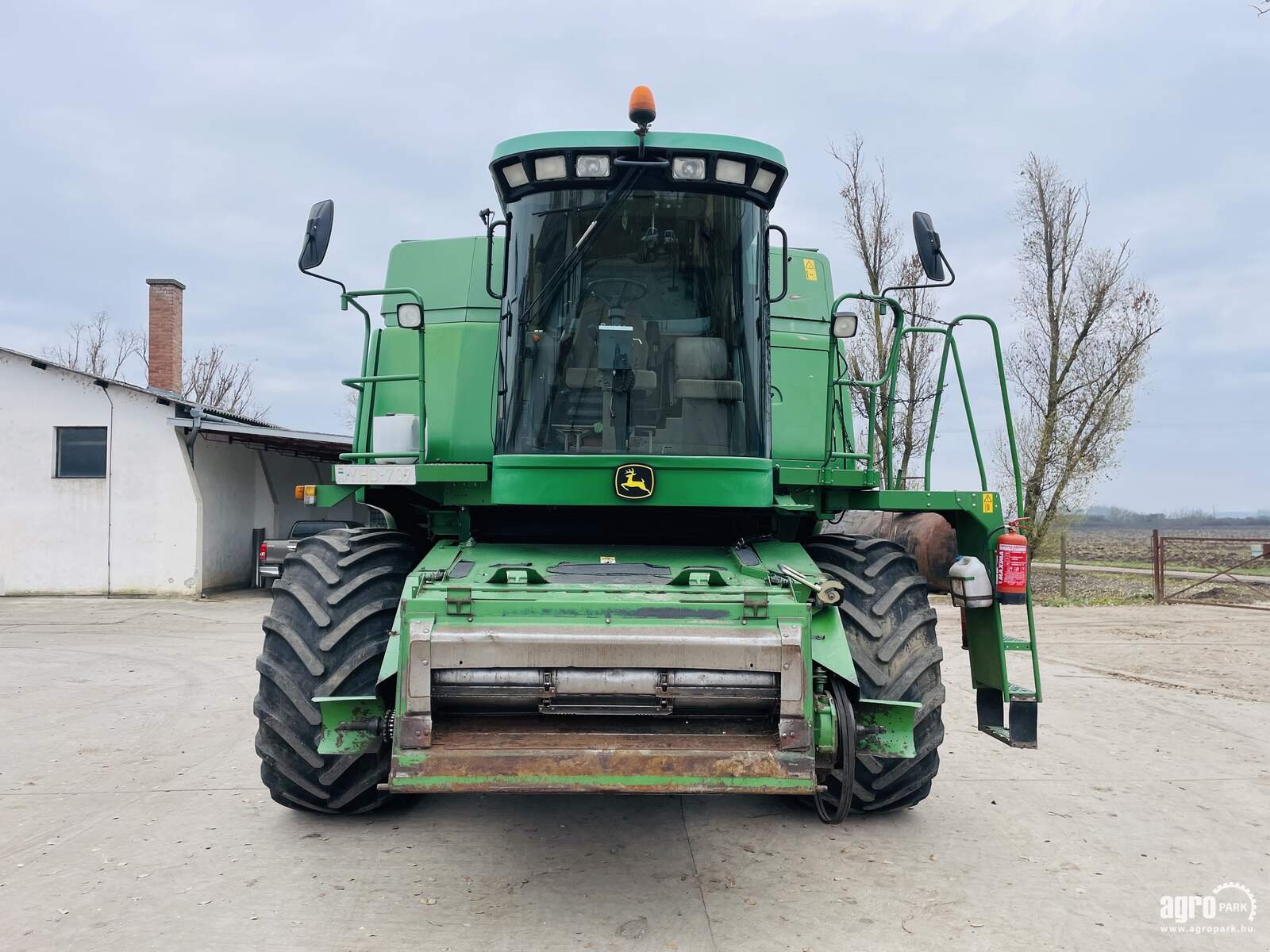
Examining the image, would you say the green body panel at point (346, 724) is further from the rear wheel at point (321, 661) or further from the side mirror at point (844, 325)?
the side mirror at point (844, 325)

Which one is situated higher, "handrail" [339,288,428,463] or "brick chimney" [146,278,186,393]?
"brick chimney" [146,278,186,393]

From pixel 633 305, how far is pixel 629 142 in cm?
73

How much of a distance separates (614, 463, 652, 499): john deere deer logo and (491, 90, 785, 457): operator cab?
7.7 inches

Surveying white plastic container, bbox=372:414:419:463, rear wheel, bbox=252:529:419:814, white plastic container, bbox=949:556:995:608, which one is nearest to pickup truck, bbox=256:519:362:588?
white plastic container, bbox=372:414:419:463

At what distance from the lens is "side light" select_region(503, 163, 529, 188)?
448 cm

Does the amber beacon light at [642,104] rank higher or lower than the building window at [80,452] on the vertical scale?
higher

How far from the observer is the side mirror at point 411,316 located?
14.8 feet

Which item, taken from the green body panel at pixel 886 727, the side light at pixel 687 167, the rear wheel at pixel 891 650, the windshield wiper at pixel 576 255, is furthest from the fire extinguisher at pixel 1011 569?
the windshield wiper at pixel 576 255

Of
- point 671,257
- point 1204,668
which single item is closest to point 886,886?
point 671,257

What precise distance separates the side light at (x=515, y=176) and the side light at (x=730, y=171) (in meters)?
0.89

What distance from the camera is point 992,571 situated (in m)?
4.81

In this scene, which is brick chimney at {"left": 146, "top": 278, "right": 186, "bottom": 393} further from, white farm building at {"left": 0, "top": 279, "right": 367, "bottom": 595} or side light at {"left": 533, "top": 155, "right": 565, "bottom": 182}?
side light at {"left": 533, "top": 155, "right": 565, "bottom": 182}

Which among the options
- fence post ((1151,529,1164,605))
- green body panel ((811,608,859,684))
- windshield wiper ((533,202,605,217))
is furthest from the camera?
fence post ((1151,529,1164,605))

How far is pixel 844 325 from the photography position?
5055 millimetres
